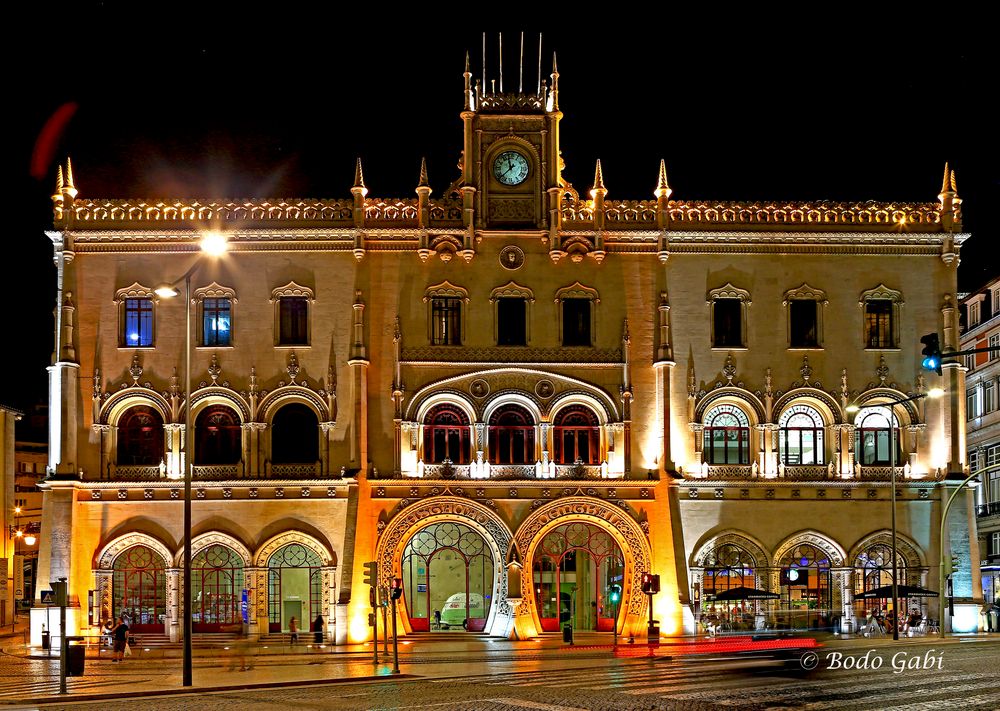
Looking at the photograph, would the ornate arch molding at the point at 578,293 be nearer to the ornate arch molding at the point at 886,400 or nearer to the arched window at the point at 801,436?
the arched window at the point at 801,436

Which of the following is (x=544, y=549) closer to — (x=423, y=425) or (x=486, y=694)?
(x=423, y=425)

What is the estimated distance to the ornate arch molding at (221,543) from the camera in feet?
186

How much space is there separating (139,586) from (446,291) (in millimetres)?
16885

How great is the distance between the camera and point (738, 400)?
59000 millimetres

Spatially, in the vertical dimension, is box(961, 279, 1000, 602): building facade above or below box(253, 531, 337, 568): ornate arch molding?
above

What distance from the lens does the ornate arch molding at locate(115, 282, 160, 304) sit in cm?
5822

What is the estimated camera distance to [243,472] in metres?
57.4

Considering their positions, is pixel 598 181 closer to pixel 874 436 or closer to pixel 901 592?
pixel 874 436

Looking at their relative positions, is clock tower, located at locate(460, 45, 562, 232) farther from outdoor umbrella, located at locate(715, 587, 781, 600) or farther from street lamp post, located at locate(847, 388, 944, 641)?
outdoor umbrella, located at locate(715, 587, 781, 600)

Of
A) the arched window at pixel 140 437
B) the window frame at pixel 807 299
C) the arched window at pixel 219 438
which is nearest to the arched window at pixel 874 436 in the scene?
the window frame at pixel 807 299

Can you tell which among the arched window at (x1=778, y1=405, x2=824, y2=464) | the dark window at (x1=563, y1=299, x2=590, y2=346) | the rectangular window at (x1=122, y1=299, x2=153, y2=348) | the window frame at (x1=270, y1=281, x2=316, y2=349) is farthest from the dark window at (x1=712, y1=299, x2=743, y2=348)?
the rectangular window at (x1=122, y1=299, x2=153, y2=348)

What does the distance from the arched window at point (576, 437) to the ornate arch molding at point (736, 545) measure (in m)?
5.50

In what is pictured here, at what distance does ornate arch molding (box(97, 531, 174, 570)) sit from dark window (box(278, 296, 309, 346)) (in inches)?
367

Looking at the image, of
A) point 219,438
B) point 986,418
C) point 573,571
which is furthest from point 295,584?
point 986,418
